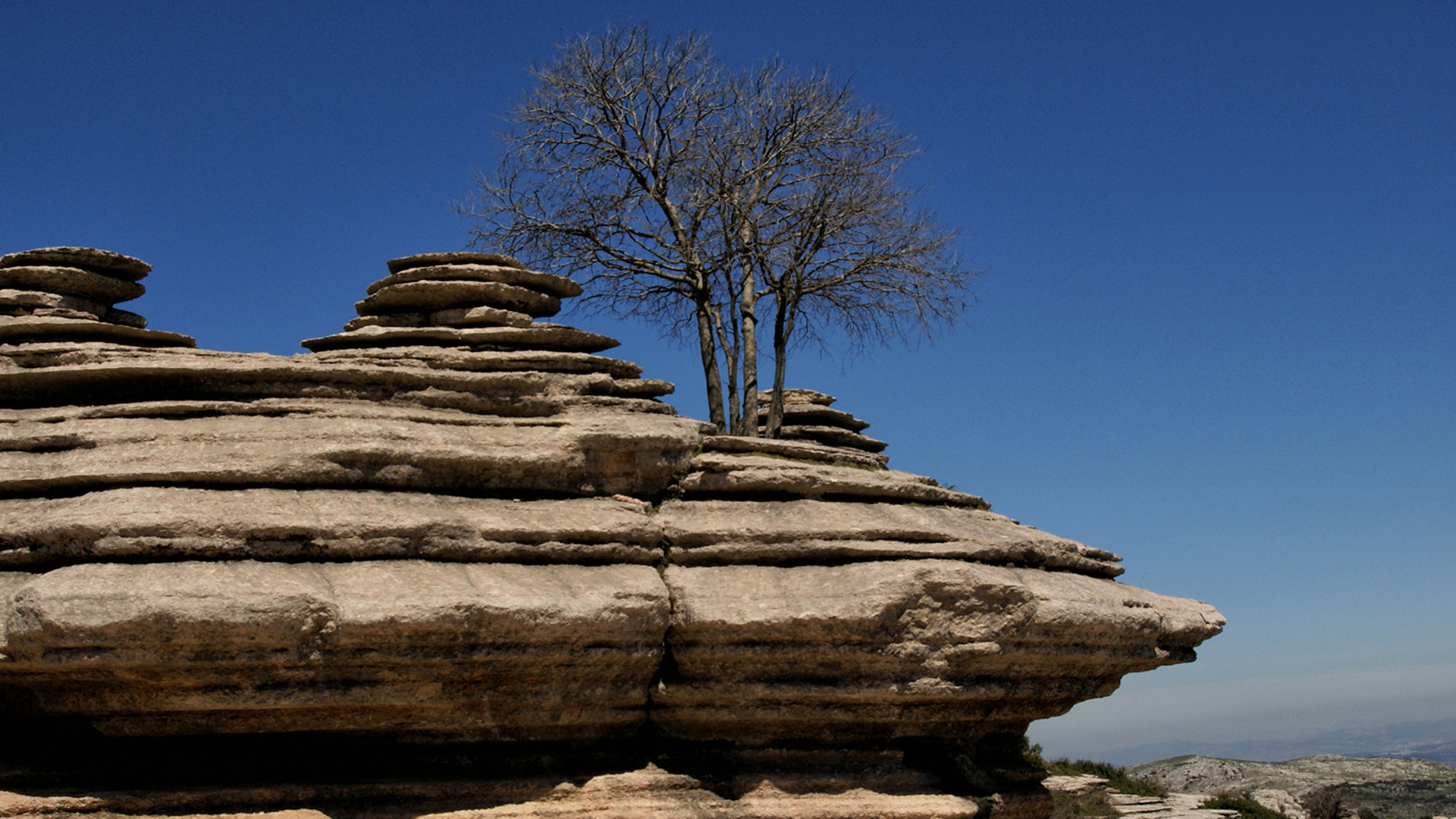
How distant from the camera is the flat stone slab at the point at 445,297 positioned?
44.6 ft

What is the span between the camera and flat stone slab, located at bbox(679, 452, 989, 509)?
37.5 feet

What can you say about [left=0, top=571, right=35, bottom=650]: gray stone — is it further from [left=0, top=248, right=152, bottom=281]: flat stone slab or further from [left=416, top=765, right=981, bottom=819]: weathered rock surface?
[left=0, top=248, right=152, bottom=281]: flat stone slab

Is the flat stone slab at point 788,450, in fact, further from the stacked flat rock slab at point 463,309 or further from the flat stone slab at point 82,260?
the flat stone slab at point 82,260

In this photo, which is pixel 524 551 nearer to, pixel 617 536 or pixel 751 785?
pixel 617 536

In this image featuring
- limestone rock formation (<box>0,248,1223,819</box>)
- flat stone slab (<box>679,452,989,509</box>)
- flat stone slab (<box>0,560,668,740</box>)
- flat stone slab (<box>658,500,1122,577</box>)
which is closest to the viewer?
flat stone slab (<box>0,560,668,740</box>)

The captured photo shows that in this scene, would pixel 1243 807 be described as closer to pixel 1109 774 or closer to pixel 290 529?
pixel 1109 774

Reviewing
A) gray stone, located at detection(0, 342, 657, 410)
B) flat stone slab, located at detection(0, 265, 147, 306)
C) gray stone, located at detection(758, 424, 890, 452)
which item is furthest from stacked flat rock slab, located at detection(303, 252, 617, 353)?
gray stone, located at detection(758, 424, 890, 452)

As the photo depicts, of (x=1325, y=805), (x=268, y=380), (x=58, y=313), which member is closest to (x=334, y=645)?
(x=268, y=380)

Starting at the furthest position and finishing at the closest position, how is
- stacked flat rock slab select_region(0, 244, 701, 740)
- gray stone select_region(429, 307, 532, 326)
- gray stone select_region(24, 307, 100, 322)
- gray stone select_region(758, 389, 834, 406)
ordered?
1. gray stone select_region(758, 389, 834, 406)
2. gray stone select_region(429, 307, 532, 326)
3. gray stone select_region(24, 307, 100, 322)
4. stacked flat rock slab select_region(0, 244, 701, 740)

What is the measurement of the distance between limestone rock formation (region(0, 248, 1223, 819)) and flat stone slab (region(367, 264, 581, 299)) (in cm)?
160

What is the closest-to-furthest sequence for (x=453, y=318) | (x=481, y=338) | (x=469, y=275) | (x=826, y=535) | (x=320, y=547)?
(x=320, y=547), (x=826, y=535), (x=481, y=338), (x=453, y=318), (x=469, y=275)

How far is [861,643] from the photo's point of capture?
10.1 metres

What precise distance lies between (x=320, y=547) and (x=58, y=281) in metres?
6.29

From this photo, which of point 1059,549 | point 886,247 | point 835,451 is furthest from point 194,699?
point 886,247
